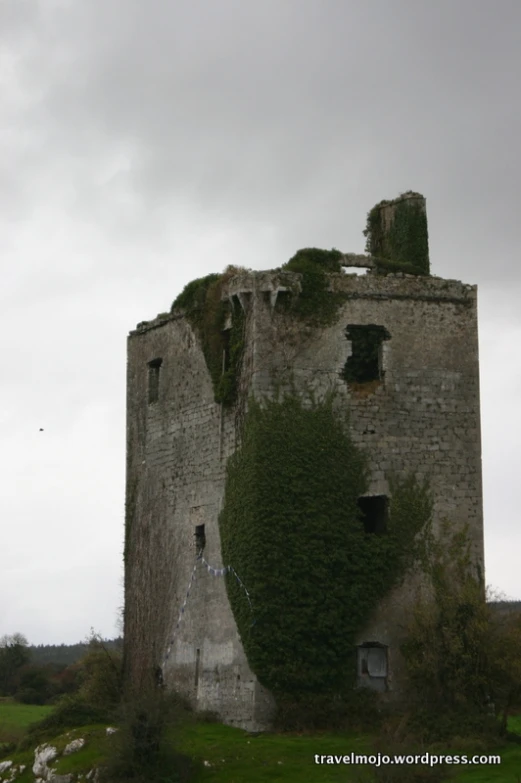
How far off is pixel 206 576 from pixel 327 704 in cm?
408

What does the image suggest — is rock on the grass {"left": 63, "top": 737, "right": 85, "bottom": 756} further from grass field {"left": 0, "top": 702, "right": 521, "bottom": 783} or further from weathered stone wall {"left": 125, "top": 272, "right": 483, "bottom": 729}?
weathered stone wall {"left": 125, "top": 272, "right": 483, "bottom": 729}

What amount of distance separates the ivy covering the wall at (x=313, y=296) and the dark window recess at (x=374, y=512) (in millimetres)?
3698

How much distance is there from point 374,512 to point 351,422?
195 cm

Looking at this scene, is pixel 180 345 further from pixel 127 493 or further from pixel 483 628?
pixel 483 628

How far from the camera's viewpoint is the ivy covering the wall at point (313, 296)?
29.1 metres

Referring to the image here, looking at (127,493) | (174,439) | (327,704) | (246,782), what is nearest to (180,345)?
(174,439)

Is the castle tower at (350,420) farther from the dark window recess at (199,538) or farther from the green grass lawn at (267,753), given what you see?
the green grass lawn at (267,753)

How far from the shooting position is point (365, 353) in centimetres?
2984

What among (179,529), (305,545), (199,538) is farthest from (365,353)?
(179,529)

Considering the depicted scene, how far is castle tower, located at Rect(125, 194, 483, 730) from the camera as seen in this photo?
2852 centimetres

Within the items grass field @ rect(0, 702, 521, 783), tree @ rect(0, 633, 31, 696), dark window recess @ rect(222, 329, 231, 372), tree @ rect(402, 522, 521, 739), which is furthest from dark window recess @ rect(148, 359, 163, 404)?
tree @ rect(0, 633, 31, 696)

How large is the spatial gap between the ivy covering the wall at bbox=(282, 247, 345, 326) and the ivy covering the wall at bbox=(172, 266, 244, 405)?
1.31m

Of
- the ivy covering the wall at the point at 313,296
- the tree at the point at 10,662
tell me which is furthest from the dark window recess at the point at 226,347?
the tree at the point at 10,662

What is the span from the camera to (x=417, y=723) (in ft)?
87.0
